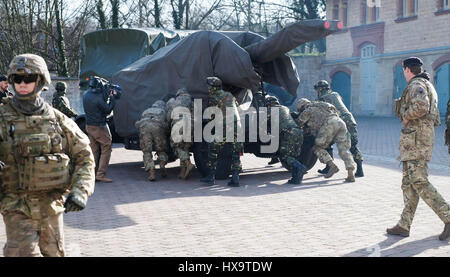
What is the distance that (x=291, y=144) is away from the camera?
9922mm

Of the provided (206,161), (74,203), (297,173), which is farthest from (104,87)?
Answer: (74,203)

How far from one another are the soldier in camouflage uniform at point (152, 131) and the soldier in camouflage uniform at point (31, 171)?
19.9 ft

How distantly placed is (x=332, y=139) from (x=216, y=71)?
2.41 m

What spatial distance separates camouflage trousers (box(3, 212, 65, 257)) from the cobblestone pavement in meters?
1.64

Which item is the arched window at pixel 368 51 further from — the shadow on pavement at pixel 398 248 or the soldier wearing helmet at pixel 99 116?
the shadow on pavement at pixel 398 248

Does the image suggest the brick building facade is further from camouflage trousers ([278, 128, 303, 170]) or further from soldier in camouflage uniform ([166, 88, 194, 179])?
soldier in camouflage uniform ([166, 88, 194, 179])

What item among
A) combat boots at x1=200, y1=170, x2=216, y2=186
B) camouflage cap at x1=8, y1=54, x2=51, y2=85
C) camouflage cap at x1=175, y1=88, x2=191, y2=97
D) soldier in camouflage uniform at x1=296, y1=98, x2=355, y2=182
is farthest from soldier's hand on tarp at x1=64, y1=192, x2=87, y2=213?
soldier in camouflage uniform at x1=296, y1=98, x2=355, y2=182

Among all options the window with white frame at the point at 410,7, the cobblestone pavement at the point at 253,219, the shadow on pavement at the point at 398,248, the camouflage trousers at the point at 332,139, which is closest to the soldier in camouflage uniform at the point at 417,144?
the shadow on pavement at the point at 398,248

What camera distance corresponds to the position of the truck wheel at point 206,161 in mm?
9977

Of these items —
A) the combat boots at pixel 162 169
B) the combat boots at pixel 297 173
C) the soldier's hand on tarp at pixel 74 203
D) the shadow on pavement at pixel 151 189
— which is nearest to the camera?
the soldier's hand on tarp at pixel 74 203

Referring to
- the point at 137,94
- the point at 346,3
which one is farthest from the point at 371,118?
the point at 137,94

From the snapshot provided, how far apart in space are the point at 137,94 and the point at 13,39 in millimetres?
14772

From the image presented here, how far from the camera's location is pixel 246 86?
1002 centimetres

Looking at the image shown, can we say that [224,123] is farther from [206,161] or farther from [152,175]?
[152,175]
